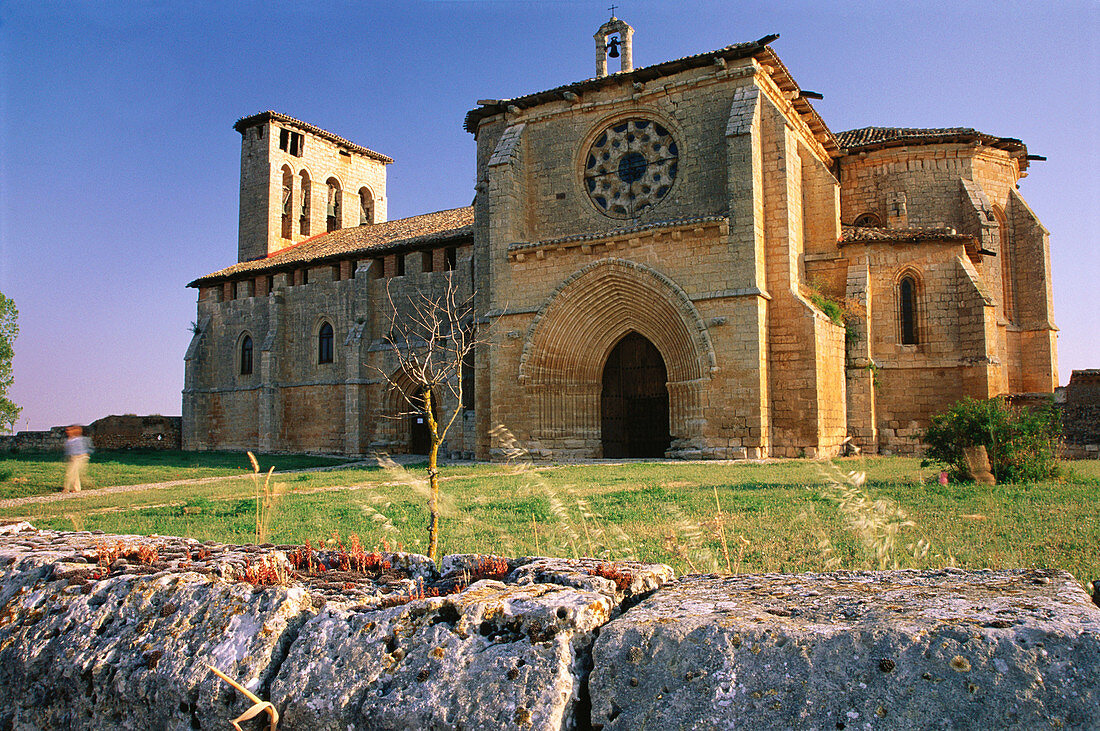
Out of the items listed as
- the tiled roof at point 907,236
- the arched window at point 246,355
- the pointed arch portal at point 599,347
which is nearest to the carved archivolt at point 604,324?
the pointed arch portal at point 599,347

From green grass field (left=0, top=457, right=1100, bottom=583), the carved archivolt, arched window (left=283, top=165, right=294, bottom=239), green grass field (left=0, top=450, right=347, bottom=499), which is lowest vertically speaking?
green grass field (left=0, top=450, right=347, bottom=499)

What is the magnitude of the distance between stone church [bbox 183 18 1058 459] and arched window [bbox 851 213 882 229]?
0.24ft

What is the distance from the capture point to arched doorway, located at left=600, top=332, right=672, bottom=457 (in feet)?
68.3

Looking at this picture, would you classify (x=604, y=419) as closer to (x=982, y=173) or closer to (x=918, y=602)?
(x=982, y=173)

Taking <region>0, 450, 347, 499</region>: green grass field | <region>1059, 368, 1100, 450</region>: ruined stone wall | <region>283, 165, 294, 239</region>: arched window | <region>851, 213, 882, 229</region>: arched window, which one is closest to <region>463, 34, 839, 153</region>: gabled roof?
<region>851, 213, 882, 229</region>: arched window

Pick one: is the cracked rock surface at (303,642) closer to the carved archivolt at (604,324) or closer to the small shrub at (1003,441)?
the small shrub at (1003,441)

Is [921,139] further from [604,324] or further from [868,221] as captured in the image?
[604,324]

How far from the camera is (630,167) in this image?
1889 centimetres

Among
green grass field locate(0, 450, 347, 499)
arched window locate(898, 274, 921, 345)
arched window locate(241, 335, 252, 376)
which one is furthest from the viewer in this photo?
arched window locate(241, 335, 252, 376)

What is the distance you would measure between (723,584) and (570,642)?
0.65 m

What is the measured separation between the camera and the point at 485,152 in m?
21.2

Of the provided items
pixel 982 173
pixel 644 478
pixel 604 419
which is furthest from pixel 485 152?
pixel 982 173

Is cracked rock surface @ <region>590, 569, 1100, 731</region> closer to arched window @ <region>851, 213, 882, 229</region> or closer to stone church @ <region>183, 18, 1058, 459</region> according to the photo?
stone church @ <region>183, 18, 1058, 459</region>

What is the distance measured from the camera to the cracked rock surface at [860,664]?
1.36 m
